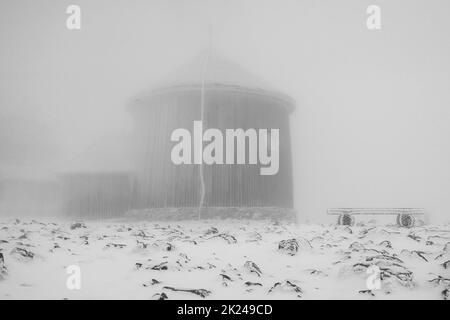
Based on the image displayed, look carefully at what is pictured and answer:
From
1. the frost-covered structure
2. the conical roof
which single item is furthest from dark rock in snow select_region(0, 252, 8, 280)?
the conical roof

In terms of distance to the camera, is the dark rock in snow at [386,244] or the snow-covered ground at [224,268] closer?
the snow-covered ground at [224,268]

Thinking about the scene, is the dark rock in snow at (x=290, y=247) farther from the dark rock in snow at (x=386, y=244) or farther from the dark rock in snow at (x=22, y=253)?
the dark rock in snow at (x=22, y=253)

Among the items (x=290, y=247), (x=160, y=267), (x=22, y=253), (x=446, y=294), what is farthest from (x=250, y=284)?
(x=22, y=253)

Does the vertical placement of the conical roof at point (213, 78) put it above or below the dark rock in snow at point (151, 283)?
above

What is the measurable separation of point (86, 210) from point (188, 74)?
324 inches

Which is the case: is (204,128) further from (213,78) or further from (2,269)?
(2,269)

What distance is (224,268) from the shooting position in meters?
7.14

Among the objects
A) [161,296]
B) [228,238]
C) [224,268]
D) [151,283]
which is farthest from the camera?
[228,238]

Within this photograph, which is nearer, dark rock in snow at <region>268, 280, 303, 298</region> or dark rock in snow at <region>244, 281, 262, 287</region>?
dark rock in snow at <region>268, 280, 303, 298</region>

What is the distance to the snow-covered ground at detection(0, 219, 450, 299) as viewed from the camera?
585cm

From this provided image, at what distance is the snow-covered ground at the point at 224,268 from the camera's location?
5.85 metres

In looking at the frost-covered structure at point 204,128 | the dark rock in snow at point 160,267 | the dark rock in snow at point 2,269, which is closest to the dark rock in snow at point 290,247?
the dark rock in snow at point 160,267

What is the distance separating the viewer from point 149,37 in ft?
308

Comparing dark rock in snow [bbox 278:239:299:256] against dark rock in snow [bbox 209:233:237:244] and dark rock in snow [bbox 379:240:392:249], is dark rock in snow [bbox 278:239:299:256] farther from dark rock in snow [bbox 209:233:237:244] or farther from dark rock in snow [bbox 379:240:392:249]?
dark rock in snow [bbox 379:240:392:249]
